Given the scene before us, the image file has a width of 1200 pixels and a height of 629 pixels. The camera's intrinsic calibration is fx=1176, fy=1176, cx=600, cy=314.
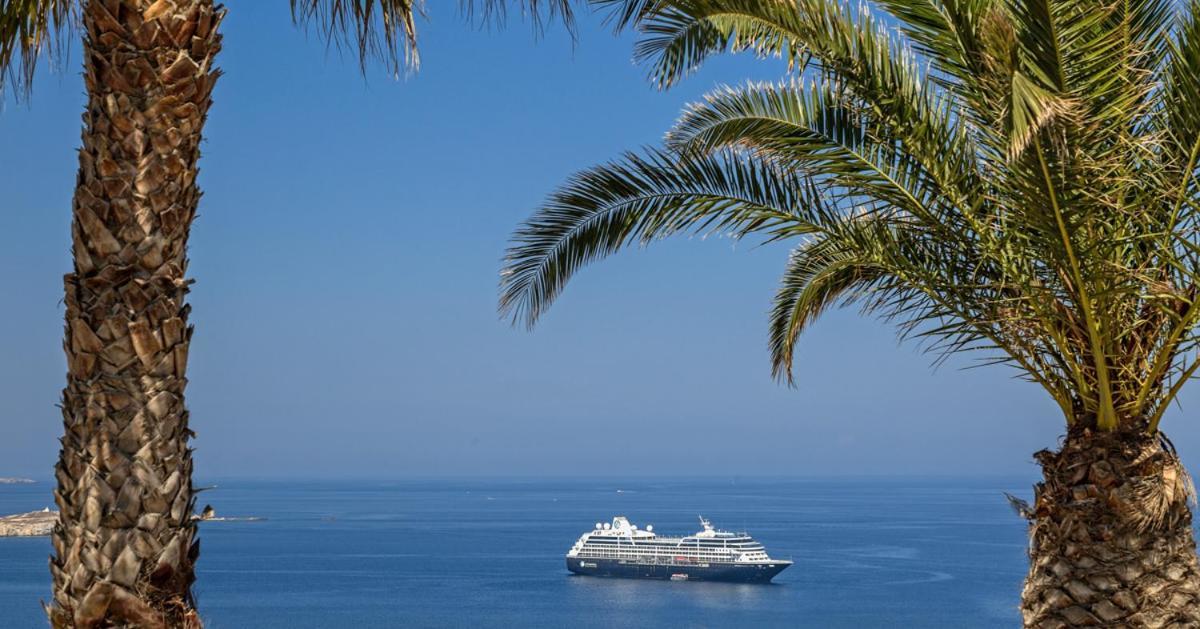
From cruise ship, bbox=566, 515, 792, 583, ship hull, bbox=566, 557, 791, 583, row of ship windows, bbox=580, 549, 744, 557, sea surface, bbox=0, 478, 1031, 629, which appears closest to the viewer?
sea surface, bbox=0, 478, 1031, 629

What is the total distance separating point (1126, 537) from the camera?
5.09 meters

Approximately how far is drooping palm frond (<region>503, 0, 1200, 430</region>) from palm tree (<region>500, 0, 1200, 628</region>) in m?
0.01

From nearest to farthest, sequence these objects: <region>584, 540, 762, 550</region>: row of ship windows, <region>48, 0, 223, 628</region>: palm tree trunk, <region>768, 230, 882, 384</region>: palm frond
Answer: <region>48, 0, 223, 628</region>: palm tree trunk < <region>768, 230, 882, 384</region>: palm frond < <region>584, 540, 762, 550</region>: row of ship windows

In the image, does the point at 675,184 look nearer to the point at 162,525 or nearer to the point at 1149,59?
the point at 1149,59

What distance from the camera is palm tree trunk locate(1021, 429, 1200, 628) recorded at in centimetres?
506

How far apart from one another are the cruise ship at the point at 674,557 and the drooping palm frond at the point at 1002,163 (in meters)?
60.1

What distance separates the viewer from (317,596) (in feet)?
194

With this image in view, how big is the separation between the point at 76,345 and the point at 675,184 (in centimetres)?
336

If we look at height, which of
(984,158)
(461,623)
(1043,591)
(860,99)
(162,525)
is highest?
(860,99)

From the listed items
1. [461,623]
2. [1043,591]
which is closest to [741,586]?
[461,623]

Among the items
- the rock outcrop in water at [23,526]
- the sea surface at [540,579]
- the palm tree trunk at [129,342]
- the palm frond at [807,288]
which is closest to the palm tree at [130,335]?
the palm tree trunk at [129,342]

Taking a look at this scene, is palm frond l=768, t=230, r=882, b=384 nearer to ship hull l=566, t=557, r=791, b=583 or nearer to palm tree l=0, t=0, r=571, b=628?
palm tree l=0, t=0, r=571, b=628

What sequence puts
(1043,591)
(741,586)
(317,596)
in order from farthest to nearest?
(741,586), (317,596), (1043,591)

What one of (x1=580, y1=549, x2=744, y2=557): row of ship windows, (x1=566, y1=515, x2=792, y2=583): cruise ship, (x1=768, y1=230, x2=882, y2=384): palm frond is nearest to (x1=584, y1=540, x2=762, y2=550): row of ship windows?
(x1=566, y1=515, x2=792, y2=583): cruise ship
